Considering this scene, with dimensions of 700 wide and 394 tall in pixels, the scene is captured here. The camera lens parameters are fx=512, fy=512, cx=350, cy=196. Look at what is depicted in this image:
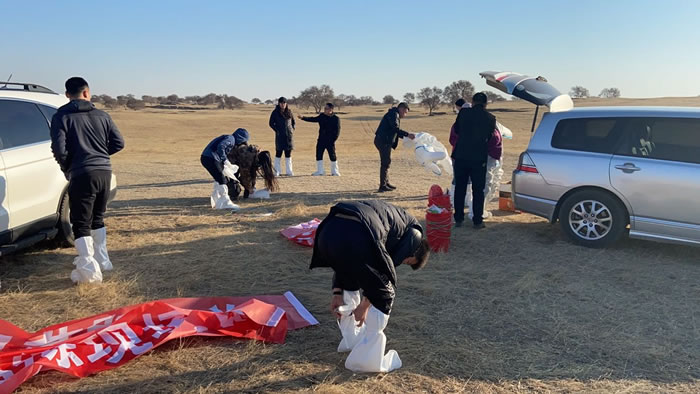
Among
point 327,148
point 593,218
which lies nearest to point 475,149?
point 593,218

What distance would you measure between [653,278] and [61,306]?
5671 millimetres

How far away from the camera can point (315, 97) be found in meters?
65.4

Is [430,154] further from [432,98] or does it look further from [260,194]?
[432,98]

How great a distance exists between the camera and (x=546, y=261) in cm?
583

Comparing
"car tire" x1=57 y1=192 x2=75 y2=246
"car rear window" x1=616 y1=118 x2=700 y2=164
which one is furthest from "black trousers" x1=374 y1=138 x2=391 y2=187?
"car tire" x1=57 y1=192 x2=75 y2=246

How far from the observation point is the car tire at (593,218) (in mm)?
6055

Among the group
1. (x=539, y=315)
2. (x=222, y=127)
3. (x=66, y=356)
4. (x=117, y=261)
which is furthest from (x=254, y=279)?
(x=222, y=127)

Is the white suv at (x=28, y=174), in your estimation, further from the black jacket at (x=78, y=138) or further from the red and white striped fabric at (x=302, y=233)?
the red and white striped fabric at (x=302, y=233)

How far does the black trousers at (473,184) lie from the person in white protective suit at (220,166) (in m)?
3.45

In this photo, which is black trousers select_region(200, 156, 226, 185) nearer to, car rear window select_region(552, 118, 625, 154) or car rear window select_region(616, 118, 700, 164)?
car rear window select_region(552, 118, 625, 154)

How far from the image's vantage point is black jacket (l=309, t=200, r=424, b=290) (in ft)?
9.09

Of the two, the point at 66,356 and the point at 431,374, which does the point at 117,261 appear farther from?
the point at 431,374

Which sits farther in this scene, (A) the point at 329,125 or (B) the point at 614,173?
(A) the point at 329,125

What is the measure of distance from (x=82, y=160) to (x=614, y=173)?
570 cm
